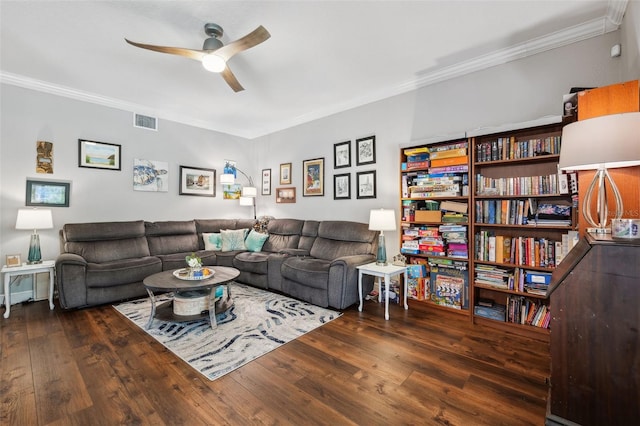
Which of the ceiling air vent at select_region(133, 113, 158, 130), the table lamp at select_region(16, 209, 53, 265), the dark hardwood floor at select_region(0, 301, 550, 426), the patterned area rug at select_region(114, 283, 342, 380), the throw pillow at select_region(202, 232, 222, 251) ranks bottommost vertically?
the dark hardwood floor at select_region(0, 301, 550, 426)

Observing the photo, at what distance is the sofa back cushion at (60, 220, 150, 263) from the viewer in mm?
3521

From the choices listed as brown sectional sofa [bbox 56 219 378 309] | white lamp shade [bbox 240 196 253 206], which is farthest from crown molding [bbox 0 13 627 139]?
brown sectional sofa [bbox 56 219 378 309]

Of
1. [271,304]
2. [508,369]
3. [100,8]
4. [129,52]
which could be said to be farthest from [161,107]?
[508,369]

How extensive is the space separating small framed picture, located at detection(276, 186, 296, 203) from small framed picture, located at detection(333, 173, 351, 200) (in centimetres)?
97

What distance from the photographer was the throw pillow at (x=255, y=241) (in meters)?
4.60

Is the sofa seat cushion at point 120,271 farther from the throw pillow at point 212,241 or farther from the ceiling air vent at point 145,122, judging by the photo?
the ceiling air vent at point 145,122

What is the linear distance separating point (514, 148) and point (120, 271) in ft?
14.9

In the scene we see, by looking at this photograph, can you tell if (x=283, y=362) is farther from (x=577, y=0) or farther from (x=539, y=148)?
(x=577, y=0)

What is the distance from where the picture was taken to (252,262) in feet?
13.1

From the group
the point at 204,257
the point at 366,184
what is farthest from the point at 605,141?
the point at 204,257

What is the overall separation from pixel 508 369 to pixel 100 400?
2.73 metres

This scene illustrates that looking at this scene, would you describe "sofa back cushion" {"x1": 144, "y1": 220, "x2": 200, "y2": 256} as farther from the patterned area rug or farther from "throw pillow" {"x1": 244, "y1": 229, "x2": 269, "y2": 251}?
the patterned area rug

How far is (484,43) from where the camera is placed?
270 cm

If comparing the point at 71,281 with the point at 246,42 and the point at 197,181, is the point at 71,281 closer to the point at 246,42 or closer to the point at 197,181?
the point at 197,181
